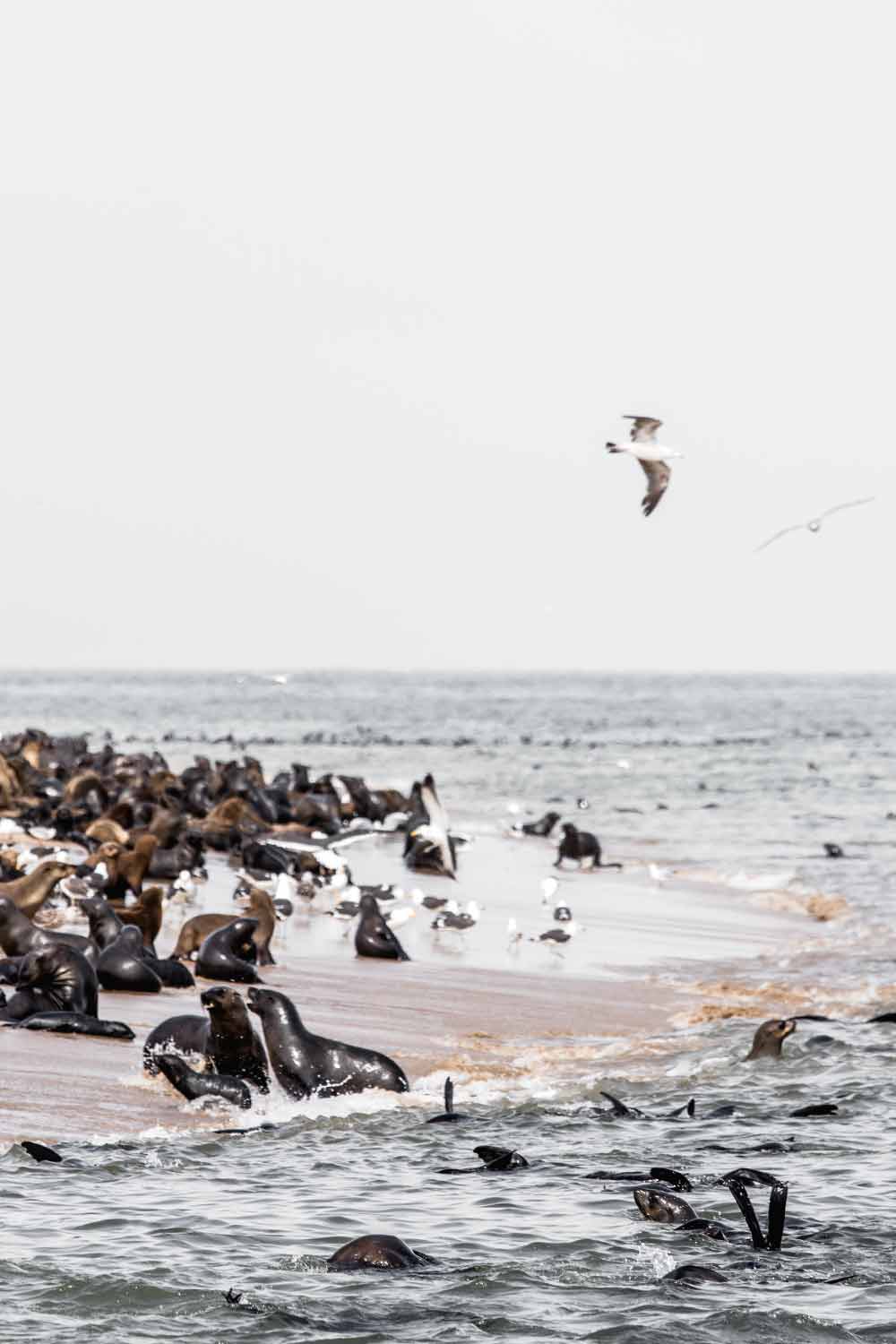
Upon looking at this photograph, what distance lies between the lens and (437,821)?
19641mm

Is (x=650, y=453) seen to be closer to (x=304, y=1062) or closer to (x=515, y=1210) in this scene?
(x=304, y=1062)

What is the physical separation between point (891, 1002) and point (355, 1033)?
4731 mm

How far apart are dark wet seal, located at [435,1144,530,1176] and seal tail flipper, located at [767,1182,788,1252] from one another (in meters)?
1.51

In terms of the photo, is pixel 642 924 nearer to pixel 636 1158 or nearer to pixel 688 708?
pixel 636 1158

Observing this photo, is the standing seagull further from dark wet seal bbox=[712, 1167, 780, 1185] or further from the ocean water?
dark wet seal bbox=[712, 1167, 780, 1185]

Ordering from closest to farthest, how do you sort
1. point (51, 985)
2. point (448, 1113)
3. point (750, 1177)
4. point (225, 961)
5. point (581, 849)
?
point (750, 1177) → point (448, 1113) → point (51, 985) → point (225, 961) → point (581, 849)

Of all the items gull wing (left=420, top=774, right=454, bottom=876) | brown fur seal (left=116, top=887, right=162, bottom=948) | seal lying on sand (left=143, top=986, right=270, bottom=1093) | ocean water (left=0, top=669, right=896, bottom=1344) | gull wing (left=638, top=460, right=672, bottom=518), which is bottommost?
ocean water (left=0, top=669, right=896, bottom=1344)

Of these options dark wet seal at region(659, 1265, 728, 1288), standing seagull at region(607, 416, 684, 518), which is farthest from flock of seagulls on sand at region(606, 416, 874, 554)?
dark wet seal at region(659, 1265, 728, 1288)

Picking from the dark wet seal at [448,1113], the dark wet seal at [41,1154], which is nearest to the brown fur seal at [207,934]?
the dark wet seal at [448,1113]

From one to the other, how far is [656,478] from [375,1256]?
26.3ft

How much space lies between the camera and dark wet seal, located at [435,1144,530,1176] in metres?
8.34

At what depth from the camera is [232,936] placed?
13.1m

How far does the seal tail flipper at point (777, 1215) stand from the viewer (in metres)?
7.01

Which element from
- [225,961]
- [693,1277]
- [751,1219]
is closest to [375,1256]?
[693,1277]
